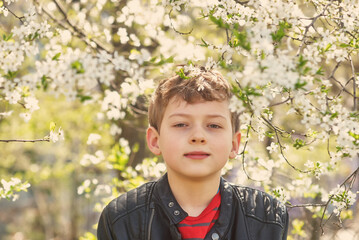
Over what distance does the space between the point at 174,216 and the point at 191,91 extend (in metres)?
0.65

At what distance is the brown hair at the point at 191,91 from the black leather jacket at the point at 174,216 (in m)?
0.37

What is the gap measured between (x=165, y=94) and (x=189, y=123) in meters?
0.28

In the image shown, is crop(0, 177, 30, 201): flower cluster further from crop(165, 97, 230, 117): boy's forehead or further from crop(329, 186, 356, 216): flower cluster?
crop(329, 186, 356, 216): flower cluster

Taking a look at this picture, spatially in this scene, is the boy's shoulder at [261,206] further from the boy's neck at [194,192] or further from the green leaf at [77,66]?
the green leaf at [77,66]

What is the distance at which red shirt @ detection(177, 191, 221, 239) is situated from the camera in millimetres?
2363

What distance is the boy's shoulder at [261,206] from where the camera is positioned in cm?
252

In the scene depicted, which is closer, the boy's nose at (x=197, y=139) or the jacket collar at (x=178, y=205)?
the boy's nose at (x=197, y=139)

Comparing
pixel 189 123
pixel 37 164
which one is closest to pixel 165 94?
pixel 189 123

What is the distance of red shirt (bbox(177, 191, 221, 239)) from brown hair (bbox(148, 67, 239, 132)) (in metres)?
0.46

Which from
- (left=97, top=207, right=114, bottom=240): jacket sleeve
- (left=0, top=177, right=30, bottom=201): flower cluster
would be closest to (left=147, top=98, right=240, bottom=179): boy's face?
(left=97, top=207, right=114, bottom=240): jacket sleeve

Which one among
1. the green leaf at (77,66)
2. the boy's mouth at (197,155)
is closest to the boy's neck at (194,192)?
the boy's mouth at (197,155)

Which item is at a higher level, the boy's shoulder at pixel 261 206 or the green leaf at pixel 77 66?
the green leaf at pixel 77 66

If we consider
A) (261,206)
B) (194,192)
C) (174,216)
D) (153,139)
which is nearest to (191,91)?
(153,139)

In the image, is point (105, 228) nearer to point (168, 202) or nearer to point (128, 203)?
point (128, 203)
